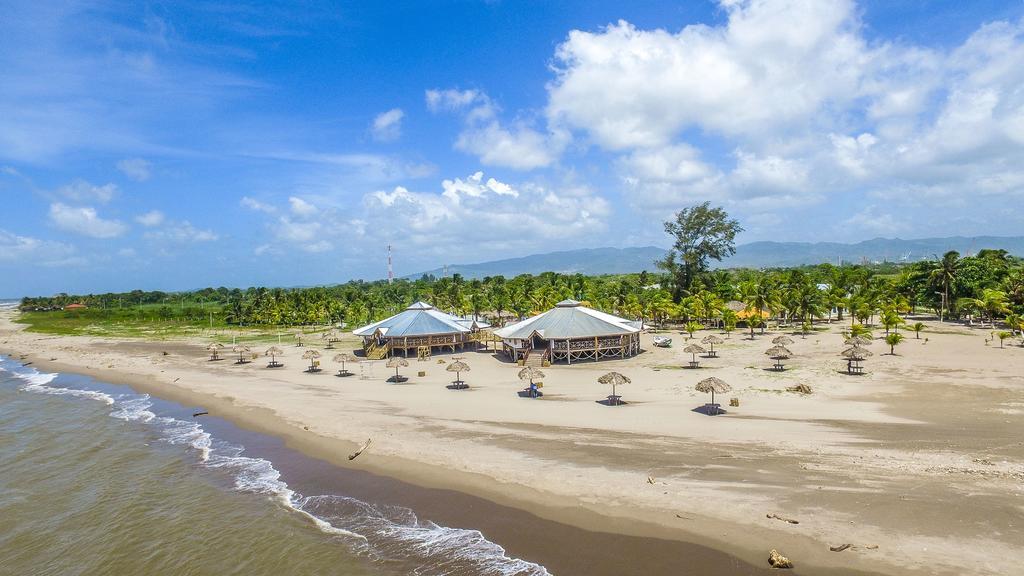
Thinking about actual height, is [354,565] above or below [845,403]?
below

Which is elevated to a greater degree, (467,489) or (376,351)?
(376,351)

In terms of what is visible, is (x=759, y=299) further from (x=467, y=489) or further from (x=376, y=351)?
(x=467, y=489)

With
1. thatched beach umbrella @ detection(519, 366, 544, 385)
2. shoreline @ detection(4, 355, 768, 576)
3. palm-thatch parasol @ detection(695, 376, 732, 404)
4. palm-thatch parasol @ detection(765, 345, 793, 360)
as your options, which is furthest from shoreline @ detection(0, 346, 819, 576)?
palm-thatch parasol @ detection(765, 345, 793, 360)

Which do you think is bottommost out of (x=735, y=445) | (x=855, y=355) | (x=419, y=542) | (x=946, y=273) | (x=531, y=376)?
(x=419, y=542)

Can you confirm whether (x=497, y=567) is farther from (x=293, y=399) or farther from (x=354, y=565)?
(x=293, y=399)

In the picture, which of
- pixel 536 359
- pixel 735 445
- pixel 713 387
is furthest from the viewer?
pixel 536 359

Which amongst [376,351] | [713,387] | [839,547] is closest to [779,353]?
[713,387]

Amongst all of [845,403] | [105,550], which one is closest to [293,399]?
[105,550]
